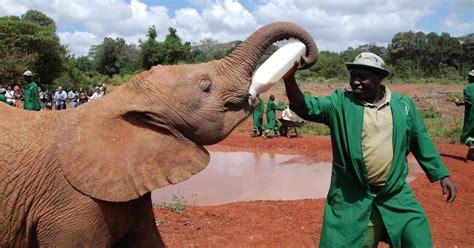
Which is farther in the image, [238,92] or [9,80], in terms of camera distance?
[9,80]

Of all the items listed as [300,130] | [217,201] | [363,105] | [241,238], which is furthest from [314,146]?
[363,105]

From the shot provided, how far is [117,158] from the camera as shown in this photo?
296 cm

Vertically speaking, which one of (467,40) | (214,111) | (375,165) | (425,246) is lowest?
(425,246)

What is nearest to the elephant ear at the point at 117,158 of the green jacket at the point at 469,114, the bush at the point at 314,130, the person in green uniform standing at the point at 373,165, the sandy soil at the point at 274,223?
the person in green uniform standing at the point at 373,165

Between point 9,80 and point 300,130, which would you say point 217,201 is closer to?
point 300,130

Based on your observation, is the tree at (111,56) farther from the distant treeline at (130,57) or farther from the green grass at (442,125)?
the green grass at (442,125)

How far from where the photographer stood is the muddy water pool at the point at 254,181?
8906 mm

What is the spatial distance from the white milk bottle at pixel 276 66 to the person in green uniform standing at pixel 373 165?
10 centimetres

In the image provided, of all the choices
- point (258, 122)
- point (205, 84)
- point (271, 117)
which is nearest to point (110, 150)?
point (205, 84)

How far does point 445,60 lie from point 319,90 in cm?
3069

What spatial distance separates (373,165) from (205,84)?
1.29 metres

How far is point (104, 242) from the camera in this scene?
9.96 ft

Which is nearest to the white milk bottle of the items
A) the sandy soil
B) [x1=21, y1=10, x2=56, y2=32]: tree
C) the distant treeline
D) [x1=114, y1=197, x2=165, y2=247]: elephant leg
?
[x1=114, y1=197, x2=165, y2=247]: elephant leg

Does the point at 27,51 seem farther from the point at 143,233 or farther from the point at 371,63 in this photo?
the point at 371,63
